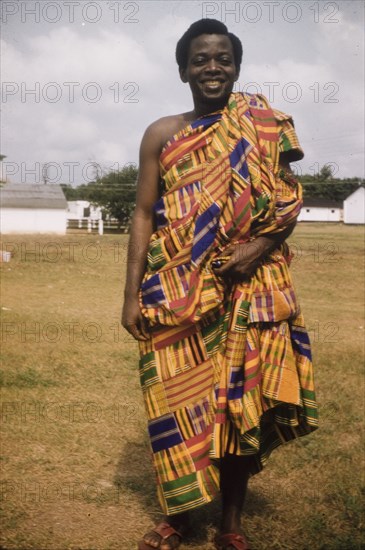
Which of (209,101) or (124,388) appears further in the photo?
(124,388)

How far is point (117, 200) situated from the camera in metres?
41.5

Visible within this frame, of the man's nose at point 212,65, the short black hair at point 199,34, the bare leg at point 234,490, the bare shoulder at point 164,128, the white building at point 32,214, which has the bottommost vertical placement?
the bare leg at point 234,490

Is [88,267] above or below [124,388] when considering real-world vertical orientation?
above

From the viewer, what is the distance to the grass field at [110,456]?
297 centimetres

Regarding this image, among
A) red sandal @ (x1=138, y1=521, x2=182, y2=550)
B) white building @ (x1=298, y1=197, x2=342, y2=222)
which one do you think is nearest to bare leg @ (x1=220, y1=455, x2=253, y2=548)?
red sandal @ (x1=138, y1=521, x2=182, y2=550)

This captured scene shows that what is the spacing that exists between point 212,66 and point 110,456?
250 cm

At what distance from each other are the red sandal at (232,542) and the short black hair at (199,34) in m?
2.09

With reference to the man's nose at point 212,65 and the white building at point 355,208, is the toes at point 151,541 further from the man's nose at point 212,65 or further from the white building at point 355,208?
the white building at point 355,208

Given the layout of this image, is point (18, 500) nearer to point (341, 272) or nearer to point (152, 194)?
point (152, 194)

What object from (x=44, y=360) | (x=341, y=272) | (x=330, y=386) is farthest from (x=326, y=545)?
(x=341, y=272)

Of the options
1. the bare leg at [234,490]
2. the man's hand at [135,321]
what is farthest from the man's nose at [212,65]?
the bare leg at [234,490]

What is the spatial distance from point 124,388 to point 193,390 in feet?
9.91

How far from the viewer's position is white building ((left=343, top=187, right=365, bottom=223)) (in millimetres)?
68625

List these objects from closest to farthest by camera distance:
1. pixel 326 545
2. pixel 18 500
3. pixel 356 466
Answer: pixel 326 545
pixel 18 500
pixel 356 466
